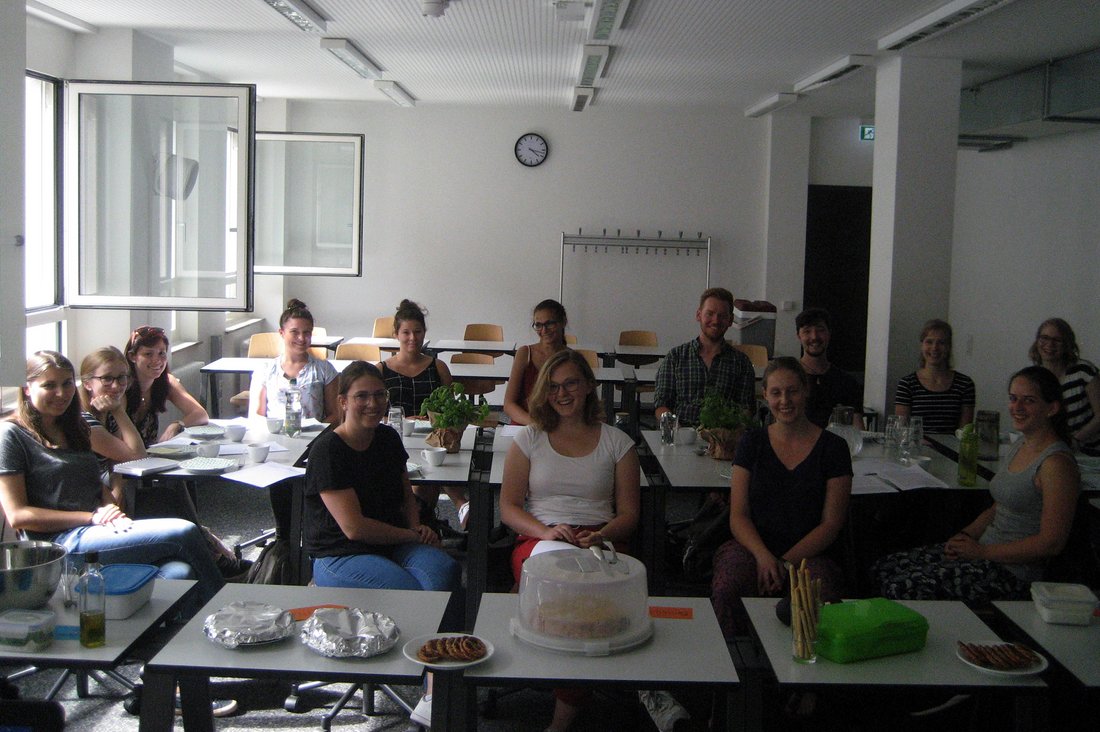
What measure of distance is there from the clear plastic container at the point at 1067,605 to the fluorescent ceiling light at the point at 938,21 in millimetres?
3614

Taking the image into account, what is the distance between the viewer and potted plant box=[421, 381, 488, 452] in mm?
4207

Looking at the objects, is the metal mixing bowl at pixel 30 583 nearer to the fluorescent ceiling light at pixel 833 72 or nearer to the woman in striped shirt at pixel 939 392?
the woman in striped shirt at pixel 939 392

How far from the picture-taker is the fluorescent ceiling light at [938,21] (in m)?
5.06

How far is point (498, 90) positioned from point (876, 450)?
557cm

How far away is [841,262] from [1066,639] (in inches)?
322

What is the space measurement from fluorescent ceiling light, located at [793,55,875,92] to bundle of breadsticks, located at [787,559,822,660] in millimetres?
5262

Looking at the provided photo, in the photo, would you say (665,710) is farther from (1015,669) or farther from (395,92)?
(395,92)

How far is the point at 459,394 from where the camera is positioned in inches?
169

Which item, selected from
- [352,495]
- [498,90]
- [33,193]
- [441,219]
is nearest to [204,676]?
[352,495]

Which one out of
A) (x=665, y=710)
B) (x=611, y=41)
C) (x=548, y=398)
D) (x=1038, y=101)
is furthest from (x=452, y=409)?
(x=1038, y=101)

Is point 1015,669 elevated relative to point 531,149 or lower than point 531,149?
lower

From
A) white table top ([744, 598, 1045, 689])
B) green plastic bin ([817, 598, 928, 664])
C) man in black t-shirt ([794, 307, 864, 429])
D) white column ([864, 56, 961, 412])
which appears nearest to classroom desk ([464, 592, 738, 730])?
white table top ([744, 598, 1045, 689])

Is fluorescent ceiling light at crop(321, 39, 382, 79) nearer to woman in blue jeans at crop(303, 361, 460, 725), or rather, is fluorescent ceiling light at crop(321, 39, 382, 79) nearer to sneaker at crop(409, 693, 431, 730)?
woman in blue jeans at crop(303, 361, 460, 725)

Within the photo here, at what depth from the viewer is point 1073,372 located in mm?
5195
